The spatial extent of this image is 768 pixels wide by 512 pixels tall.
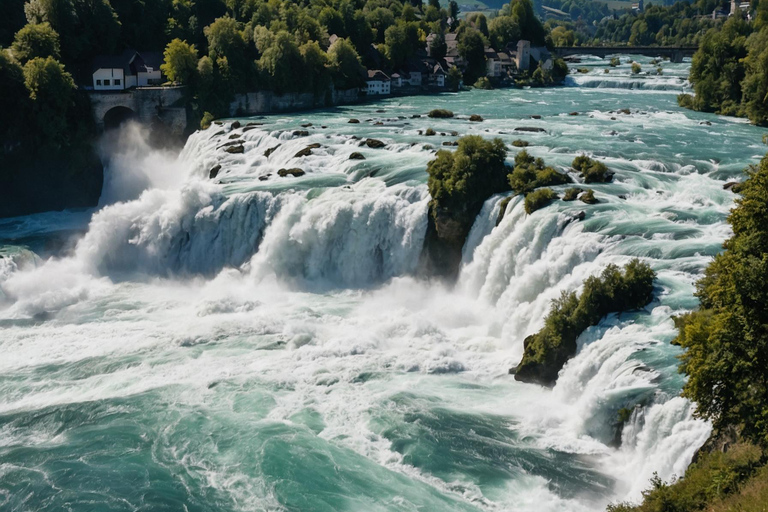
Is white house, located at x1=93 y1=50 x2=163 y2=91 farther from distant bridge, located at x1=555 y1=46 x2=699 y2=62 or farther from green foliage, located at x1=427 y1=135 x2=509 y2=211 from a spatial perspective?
distant bridge, located at x1=555 y1=46 x2=699 y2=62

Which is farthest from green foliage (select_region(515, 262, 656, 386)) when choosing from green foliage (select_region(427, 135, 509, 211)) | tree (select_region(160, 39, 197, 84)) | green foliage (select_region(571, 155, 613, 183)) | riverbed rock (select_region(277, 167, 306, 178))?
tree (select_region(160, 39, 197, 84))

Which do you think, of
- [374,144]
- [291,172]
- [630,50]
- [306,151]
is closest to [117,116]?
[306,151]

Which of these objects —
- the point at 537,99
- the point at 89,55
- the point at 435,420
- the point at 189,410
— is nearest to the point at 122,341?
the point at 189,410

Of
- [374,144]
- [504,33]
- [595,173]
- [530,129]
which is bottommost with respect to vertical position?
[595,173]

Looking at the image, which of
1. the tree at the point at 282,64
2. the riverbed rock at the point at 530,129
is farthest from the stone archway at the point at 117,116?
the riverbed rock at the point at 530,129

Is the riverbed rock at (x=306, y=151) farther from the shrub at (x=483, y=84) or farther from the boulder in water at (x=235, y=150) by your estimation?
the shrub at (x=483, y=84)

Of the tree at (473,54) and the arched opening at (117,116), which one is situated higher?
the tree at (473,54)

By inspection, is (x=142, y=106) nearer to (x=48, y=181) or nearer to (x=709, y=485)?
(x=48, y=181)
